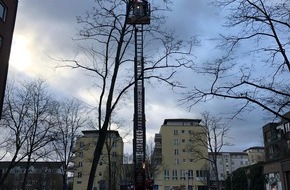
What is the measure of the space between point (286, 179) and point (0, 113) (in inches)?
1188

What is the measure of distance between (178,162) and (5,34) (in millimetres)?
84950

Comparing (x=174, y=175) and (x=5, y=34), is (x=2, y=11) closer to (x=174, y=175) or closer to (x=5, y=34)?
(x=5, y=34)

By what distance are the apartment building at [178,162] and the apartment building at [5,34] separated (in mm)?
74894

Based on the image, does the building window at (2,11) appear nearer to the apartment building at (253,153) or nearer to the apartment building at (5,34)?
the apartment building at (5,34)

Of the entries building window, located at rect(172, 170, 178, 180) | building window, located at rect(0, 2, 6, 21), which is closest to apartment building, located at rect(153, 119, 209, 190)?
building window, located at rect(172, 170, 178, 180)

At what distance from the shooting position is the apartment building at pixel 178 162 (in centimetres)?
10888

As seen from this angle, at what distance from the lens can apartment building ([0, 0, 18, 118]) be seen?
34.0m

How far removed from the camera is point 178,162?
369 feet

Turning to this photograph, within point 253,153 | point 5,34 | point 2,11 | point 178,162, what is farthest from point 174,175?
point 2,11

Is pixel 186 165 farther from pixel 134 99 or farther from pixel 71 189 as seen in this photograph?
pixel 134 99

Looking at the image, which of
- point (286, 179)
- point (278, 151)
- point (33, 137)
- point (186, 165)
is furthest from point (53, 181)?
point (286, 179)

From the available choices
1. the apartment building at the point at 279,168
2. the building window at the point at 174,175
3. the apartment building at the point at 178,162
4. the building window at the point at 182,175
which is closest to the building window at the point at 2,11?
the apartment building at the point at 279,168

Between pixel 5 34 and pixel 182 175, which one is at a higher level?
pixel 5 34

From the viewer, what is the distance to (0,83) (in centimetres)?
3384
